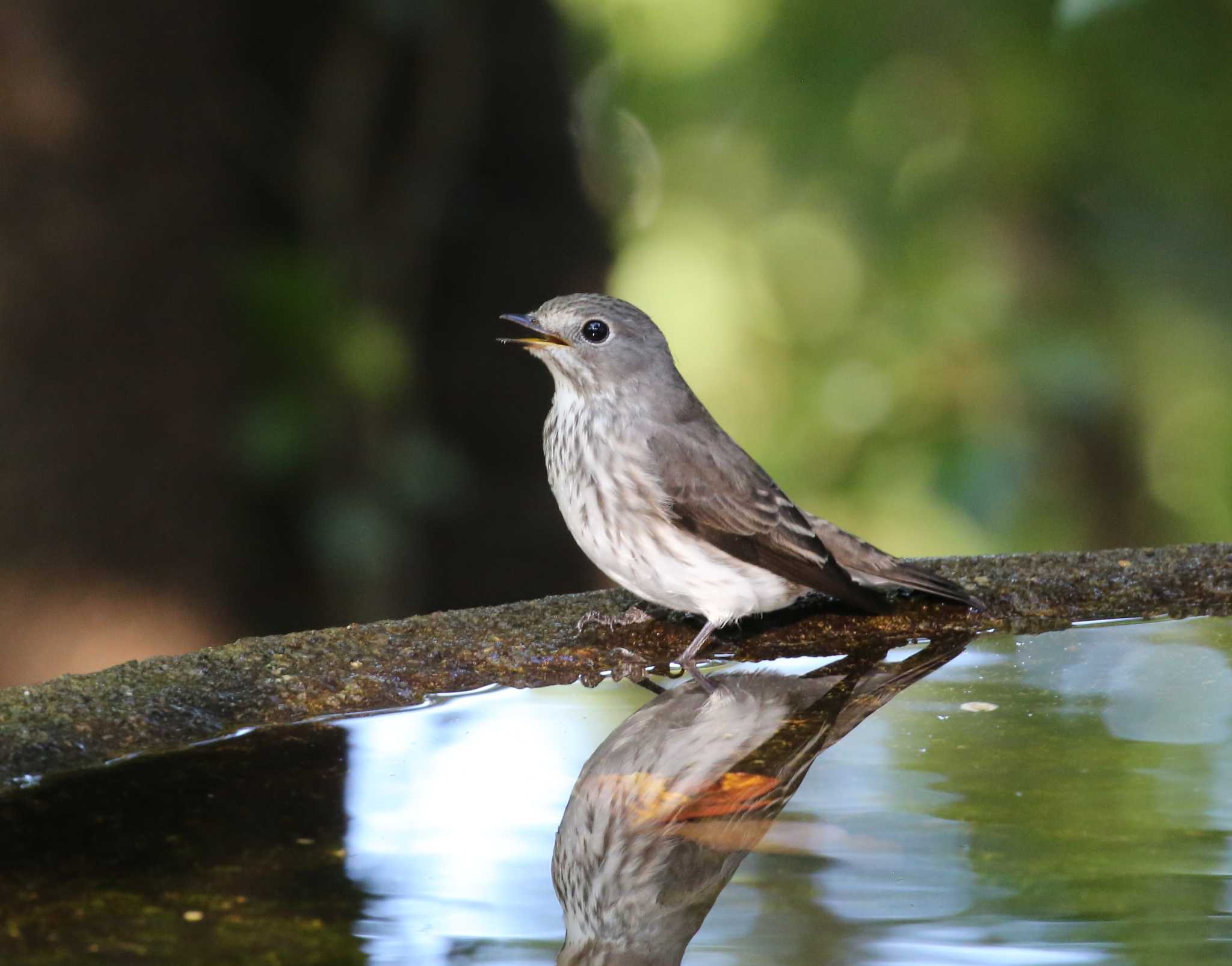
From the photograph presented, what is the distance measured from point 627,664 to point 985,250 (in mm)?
3544

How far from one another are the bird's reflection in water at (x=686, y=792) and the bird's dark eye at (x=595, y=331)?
1.00m

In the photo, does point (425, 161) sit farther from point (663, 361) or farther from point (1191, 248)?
point (1191, 248)

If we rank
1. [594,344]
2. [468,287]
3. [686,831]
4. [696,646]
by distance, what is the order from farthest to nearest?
[468,287], [594,344], [696,646], [686,831]

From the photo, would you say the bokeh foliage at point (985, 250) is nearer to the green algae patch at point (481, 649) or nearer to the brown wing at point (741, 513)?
the green algae patch at point (481, 649)

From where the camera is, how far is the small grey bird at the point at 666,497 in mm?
3258

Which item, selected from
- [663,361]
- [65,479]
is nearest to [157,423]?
[65,479]

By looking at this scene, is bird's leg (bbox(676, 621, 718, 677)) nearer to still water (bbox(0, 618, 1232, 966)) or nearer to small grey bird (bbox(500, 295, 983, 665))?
small grey bird (bbox(500, 295, 983, 665))

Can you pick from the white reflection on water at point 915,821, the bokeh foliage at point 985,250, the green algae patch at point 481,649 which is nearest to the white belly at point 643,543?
the green algae patch at point 481,649

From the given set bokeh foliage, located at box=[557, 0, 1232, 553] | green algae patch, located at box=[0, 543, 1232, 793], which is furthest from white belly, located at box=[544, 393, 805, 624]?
bokeh foliage, located at box=[557, 0, 1232, 553]

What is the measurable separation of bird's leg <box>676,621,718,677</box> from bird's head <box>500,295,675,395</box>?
671 millimetres

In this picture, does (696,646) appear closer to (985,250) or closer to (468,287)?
(468,287)

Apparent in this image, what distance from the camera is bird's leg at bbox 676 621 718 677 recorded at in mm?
3102

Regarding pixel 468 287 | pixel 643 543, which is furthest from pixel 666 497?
pixel 468 287

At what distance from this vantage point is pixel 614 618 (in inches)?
131
